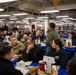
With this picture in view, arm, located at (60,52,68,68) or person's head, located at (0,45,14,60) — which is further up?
person's head, located at (0,45,14,60)

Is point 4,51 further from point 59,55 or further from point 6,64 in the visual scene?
point 59,55

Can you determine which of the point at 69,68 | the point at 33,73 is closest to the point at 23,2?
the point at 33,73

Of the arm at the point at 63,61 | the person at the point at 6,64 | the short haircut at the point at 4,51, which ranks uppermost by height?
the short haircut at the point at 4,51

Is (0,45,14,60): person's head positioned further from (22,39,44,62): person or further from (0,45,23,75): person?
(22,39,44,62): person

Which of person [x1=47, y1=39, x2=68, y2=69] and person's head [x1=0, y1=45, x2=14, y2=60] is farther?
person [x1=47, y1=39, x2=68, y2=69]

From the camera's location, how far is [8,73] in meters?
2.36

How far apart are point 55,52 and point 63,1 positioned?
6268 mm

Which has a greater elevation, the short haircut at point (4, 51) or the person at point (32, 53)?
the short haircut at point (4, 51)

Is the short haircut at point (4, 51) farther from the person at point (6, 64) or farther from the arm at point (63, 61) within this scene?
the arm at point (63, 61)

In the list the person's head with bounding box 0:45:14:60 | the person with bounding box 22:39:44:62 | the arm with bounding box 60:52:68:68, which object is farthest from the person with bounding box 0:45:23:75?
the person with bounding box 22:39:44:62

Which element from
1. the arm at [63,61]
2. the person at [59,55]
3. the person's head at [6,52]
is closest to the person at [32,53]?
the person at [59,55]

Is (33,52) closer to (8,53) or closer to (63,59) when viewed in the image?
(63,59)

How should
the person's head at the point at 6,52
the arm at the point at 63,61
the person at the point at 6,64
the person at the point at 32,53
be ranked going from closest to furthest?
the person at the point at 6,64, the person's head at the point at 6,52, the arm at the point at 63,61, the person at the point at 32,53

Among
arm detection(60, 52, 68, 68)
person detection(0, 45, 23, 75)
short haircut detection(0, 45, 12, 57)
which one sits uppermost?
short haircut detection(0, 45, 12, 57)
